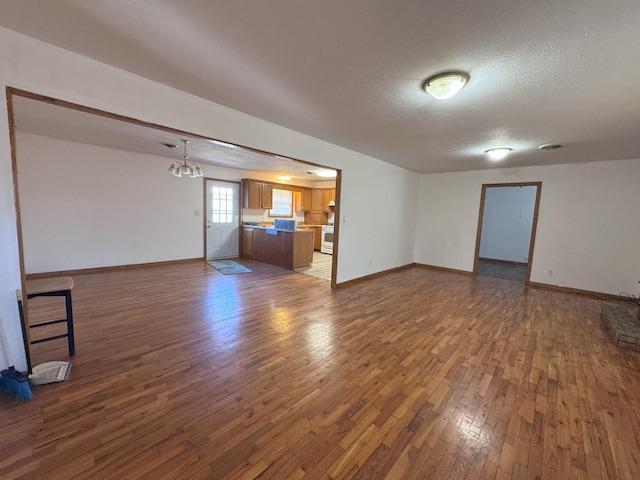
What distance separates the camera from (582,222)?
187 inches

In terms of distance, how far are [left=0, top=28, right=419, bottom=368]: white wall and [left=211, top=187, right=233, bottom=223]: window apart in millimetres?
3864

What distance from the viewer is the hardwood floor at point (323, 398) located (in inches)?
54.6

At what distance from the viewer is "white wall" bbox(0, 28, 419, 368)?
68.5 inches

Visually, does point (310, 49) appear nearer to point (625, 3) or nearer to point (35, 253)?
point (625, 3)

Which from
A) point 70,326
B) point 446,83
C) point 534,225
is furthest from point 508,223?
point 70,326

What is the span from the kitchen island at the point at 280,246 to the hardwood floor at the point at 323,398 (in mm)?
2380

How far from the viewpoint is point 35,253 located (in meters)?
4.39

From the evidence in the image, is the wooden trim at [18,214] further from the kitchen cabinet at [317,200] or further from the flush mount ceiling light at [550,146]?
the kitchen cabinet at [317,200]

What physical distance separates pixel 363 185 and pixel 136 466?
4.60 m

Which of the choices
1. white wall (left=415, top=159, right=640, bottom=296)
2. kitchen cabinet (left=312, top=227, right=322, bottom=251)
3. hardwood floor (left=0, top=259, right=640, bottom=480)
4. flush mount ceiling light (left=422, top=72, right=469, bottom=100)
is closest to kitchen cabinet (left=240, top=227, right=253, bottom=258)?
kitchen cabinet (left=312, top=227, right=322, bottom=251)

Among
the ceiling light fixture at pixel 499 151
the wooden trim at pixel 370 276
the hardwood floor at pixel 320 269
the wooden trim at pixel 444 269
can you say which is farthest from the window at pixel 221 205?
the ceiling light fixture at pixel 499 151

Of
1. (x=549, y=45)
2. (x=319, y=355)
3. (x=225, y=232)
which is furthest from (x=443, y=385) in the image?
(x=225, y=232)

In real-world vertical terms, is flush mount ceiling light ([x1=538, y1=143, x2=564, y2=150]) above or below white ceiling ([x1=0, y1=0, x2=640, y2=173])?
above

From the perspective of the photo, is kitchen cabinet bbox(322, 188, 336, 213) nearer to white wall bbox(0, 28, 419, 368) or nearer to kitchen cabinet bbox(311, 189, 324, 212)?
kitchen cabinet bbox(311, 189, 324, 212)
